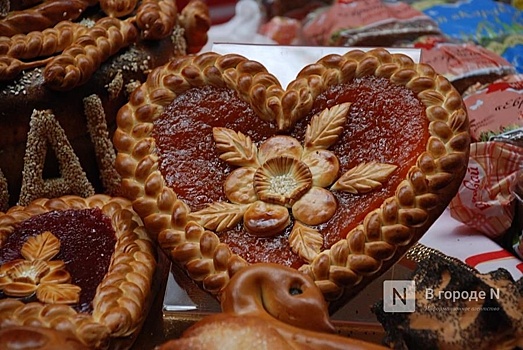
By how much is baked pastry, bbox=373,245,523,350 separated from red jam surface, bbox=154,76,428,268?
0.18m

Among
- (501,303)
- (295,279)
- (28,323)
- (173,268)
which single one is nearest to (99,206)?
(173,268)

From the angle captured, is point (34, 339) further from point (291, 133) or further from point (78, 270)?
point (291, 133)

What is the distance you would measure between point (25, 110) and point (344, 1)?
1221mm

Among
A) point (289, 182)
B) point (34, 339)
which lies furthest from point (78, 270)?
point (289, 182)

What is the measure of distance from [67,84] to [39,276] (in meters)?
0.38

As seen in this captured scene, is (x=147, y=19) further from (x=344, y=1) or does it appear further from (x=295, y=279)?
(x=344, y=1)

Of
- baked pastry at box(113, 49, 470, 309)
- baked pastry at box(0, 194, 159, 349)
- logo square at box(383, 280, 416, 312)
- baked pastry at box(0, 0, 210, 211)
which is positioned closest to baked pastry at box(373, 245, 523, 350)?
logo square at box(383, 280, 416, 312)

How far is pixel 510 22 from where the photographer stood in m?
2.08

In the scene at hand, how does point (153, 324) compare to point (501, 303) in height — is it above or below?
below

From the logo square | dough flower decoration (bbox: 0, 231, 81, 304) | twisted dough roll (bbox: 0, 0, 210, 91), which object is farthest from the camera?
twisted dough roll (bbox: 0, 0, 210, 91)

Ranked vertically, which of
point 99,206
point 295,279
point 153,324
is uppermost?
point 295,279

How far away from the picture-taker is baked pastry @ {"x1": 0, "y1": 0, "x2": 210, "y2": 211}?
1231 mm

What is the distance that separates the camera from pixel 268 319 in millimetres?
777

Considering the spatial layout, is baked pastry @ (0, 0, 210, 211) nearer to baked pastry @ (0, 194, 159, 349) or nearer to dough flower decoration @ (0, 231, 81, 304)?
baked pastry @ (0, 194, 159, 349)
